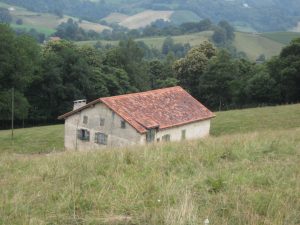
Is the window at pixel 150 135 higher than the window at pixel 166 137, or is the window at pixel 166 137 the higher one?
the window at pixel 150 135

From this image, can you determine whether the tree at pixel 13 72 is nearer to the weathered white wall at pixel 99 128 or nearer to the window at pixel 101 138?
the weathered white wall at pixel 99 128

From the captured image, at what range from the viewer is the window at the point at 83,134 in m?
41.1

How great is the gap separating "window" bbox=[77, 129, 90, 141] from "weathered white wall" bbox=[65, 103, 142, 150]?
10.8 inches

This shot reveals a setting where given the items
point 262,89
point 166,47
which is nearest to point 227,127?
point 262,89

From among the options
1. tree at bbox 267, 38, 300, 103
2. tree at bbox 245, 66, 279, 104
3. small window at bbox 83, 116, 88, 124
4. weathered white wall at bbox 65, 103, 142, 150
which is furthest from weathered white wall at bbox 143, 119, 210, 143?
tree at bbox 267, 38, 300, 103

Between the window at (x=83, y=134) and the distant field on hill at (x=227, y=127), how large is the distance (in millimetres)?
2521

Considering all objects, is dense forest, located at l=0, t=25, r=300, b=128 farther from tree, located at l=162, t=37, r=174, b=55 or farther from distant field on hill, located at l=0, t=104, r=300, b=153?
tree, located at l=162, t=37, r=174, b=55

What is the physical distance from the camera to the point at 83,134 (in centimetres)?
4147

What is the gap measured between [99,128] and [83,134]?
7.93ft

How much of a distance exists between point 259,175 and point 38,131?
147 ft

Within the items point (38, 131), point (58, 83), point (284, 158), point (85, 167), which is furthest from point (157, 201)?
point (58, 83)

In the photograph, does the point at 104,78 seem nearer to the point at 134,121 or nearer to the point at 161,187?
the point at 134,121

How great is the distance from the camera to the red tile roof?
3803 cm

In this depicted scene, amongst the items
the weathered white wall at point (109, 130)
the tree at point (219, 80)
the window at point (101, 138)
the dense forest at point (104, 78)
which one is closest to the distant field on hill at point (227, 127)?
the weathered white wall at point (109, 130)
